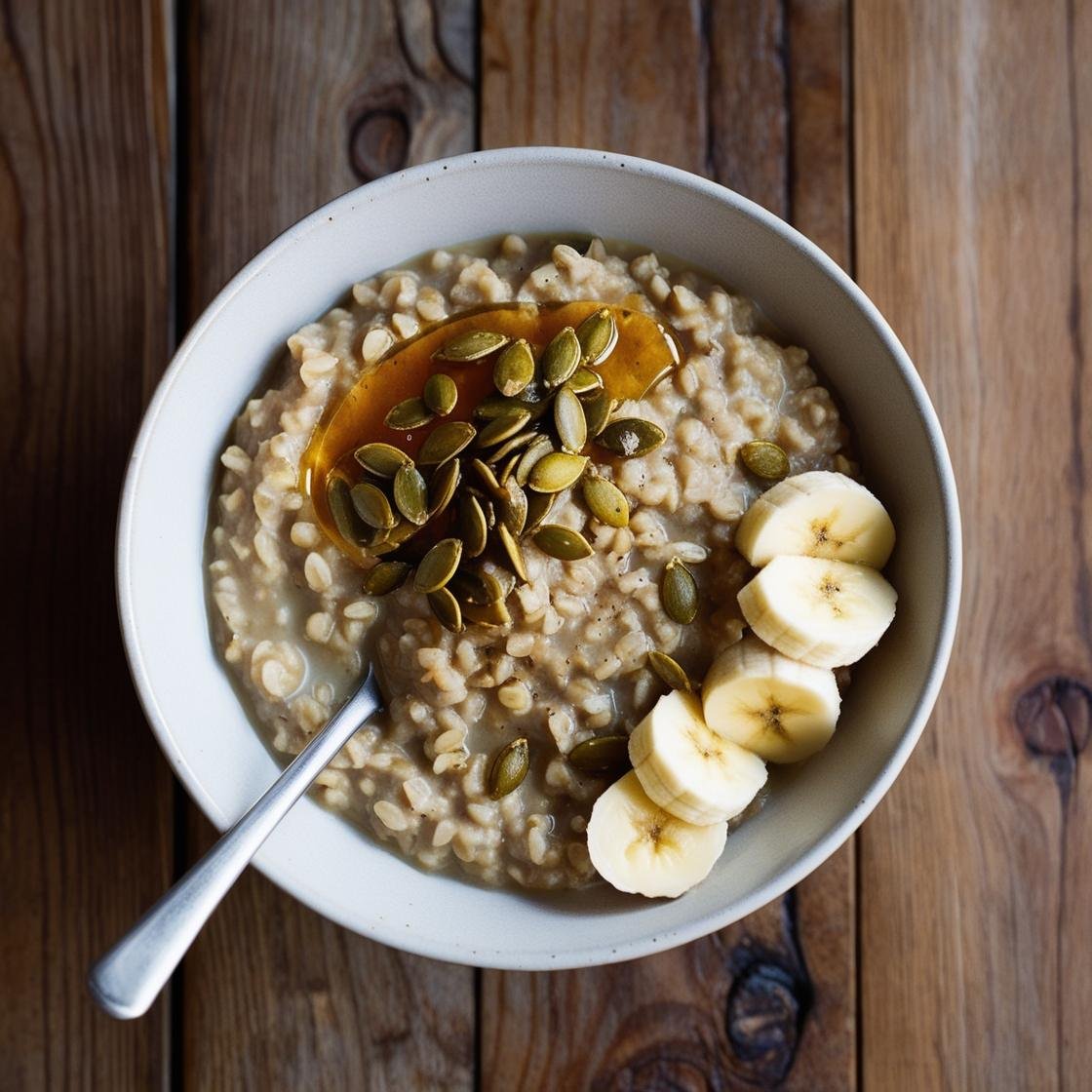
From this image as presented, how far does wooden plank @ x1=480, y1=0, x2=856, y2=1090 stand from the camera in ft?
6.11

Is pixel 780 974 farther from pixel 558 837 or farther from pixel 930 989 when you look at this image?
pixel 558 837

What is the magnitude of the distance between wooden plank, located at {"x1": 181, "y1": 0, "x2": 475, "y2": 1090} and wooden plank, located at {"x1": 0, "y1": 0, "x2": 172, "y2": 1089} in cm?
9

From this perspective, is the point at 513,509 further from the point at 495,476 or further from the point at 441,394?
the point at 441,394

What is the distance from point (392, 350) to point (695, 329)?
42 cm

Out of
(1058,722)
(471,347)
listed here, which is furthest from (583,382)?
(1058,722)

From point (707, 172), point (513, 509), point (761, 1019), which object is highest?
point (707, 172)

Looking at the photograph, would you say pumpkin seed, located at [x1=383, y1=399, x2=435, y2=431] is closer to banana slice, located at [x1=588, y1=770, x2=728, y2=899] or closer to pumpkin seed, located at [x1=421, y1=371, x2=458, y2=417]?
pumpkin seed, located at [x1=421, y1=371, x2=458, y2=417]

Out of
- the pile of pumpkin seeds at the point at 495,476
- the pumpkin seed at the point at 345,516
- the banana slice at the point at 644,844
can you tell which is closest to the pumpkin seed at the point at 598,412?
the pile of pumpkin seeds at the point at 495,476

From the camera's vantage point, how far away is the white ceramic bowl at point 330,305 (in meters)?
1.52

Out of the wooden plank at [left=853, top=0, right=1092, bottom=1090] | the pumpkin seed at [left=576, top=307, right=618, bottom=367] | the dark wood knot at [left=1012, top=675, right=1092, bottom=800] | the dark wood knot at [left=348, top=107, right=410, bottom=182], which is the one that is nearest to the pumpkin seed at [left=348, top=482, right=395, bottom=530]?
the pumpkin seed at [left=576, top=307, right=618, bottom=367]

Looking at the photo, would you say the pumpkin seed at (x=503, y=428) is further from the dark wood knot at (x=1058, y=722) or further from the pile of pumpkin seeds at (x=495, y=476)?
the dark wood knot at (x=1058, y=722)

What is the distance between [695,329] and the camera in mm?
1659

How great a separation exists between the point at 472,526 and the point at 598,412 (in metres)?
0.23

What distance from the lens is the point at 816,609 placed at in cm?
156
